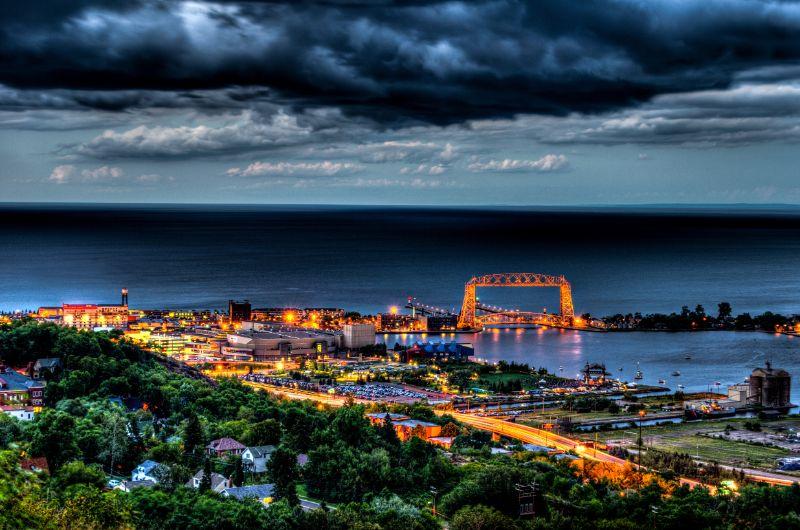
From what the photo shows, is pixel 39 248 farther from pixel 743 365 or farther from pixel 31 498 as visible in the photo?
pixel 31 498

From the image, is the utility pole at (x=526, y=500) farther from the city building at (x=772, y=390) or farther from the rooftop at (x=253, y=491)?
the city building at (x=772, y=390)

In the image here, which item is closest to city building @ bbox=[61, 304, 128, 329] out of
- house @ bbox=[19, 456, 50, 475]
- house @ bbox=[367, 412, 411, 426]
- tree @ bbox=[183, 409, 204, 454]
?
house @ bbox=[367, 412, 411, 426]

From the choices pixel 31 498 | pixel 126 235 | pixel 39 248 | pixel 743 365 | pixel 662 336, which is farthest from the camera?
pixel 126 235

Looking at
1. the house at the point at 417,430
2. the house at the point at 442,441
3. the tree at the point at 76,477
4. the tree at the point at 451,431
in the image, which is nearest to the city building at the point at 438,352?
the house at the point at 417,430

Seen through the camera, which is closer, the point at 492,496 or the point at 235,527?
the point at 235,527

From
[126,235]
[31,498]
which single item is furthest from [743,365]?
[126,235]

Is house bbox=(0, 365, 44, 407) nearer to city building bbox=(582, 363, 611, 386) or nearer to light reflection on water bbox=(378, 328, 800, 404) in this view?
city building bbox=(582, 363, 611, 386)

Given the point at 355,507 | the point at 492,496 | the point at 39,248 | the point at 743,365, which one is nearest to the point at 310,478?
the point at 355,507

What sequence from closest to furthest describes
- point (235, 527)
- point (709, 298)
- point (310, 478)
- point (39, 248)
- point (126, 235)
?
point (235, 527) < point (310, 478) < point (709, 298) < point (39, 248) < point (126, 235)

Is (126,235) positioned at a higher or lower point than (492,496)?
higher
